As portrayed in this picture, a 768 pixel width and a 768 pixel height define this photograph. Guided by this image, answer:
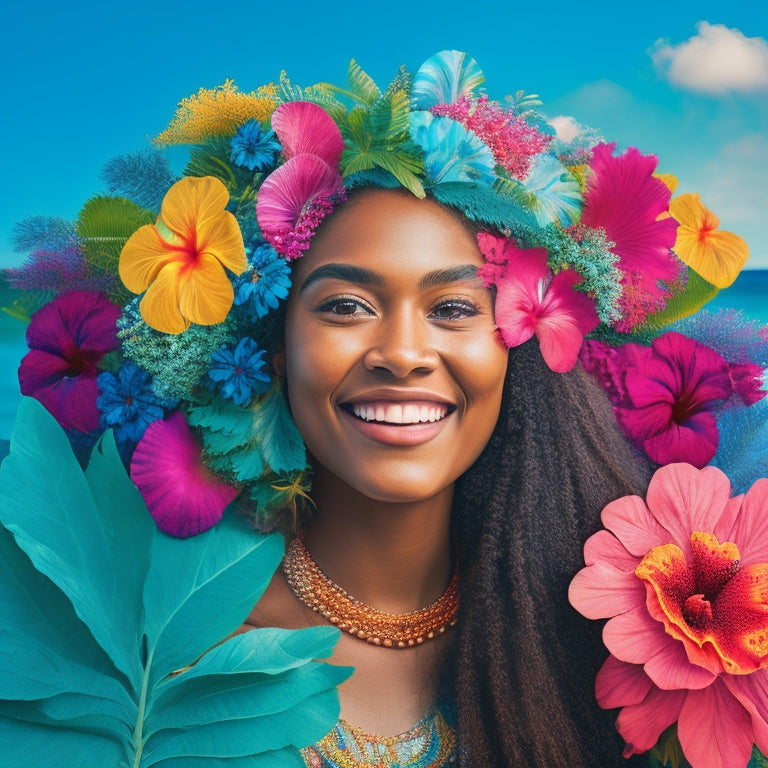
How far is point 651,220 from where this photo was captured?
2.06 meters

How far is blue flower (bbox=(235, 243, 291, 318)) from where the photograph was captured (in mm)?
1912

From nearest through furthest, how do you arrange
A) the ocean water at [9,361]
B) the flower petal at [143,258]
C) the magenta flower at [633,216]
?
the flower petal at [143,258]
the magenta flower at [633,216]
the ocean water at [9,361]

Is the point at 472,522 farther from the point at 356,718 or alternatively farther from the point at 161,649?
the point at 161,649

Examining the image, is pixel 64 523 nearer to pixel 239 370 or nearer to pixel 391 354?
pixel 239 370

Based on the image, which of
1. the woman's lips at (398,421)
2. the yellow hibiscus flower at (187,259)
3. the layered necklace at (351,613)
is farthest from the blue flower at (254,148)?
the layered necklace at (351,613)

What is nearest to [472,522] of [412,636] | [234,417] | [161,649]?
[412,636]

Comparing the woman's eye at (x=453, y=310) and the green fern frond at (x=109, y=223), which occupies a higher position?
the green fern frond at (x=109, y=223)

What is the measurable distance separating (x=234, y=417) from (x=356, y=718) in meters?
0.71

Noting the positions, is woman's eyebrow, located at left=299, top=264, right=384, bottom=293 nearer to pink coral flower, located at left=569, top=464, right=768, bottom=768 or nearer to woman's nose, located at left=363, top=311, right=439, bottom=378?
woman's nose, located at left=363, top=311, right=439, bottom=378

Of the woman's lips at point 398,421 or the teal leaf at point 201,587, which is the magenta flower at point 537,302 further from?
the teal leaf at point 201,587

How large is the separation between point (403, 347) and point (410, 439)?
0.19 m

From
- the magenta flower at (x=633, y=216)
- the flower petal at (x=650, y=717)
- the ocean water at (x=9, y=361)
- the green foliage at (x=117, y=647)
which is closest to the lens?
the green foliage at (x=117, y=647)

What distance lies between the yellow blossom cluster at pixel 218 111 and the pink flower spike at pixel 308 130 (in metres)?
0.16

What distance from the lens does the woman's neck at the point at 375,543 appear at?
2141 millimetres
